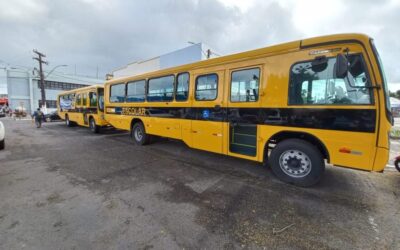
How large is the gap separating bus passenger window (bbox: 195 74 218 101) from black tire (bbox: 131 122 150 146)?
3175 millimetres

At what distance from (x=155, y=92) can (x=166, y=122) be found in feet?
3.77

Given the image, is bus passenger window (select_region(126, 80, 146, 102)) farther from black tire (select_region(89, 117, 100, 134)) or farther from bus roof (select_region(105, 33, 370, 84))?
black tire (select_region(89, 117, 100, 134))

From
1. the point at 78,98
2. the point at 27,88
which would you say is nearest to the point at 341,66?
the point at 78,98

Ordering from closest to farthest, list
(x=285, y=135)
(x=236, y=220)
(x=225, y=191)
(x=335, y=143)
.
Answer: (x=236, y=220)
(x=335, y=143)
(x=225, y=191)
(x=285, y=135)

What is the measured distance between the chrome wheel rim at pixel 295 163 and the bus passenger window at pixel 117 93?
21.6 feet

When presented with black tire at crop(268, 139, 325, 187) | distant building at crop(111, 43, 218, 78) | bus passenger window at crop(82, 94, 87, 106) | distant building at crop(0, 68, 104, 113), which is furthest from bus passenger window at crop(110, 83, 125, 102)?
distant building at crop(0, 68, 104, 113)

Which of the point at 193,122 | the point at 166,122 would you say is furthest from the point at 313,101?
the point at 166,122

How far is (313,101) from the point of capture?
11.1 feet

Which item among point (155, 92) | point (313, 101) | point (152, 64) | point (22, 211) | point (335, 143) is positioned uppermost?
point (152, 64)

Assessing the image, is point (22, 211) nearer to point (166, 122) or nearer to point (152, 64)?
point (166, 122)

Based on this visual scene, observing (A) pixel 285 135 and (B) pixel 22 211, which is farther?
(A) pixel 285 135

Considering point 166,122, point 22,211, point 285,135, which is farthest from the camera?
point 166,122

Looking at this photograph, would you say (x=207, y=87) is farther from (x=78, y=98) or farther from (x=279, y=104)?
(x=78, y=98)

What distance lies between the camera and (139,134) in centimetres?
753
